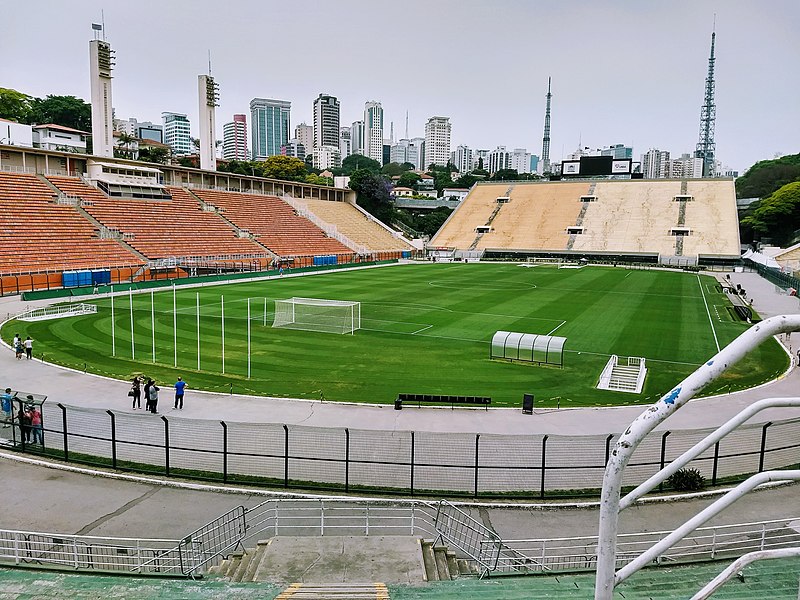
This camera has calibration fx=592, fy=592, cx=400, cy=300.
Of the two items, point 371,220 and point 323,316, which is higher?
point 371,220

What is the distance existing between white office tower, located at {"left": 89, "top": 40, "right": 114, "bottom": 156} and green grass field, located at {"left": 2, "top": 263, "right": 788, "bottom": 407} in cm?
3723

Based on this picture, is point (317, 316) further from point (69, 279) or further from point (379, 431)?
point (69, 279)

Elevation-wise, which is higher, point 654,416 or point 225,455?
point 654,416

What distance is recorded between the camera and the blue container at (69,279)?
1935 inches

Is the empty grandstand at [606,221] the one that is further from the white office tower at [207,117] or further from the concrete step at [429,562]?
the concrete step at [429,562]

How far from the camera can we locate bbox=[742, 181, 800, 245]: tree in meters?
96.8

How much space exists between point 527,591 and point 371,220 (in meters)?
107

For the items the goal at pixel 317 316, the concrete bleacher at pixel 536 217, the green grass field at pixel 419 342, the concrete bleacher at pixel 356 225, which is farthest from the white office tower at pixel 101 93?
the concrete bleacher at pixel 536 217

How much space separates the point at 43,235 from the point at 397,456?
5404 cm

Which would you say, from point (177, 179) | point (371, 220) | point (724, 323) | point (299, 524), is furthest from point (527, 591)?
point (371, 220)

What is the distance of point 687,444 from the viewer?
47.9ft

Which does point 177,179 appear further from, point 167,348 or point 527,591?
point 527,591

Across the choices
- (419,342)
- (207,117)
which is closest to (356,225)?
(207,117)

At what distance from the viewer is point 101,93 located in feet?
247
